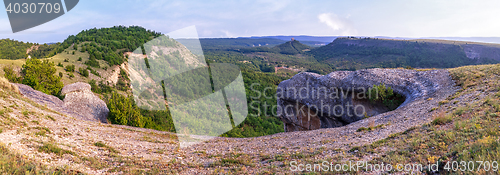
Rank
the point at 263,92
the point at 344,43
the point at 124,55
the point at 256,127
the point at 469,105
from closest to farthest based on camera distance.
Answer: the point at 469,105, the point at 256,127, the point at 124,55, the point at 263,92, the point at 344,43

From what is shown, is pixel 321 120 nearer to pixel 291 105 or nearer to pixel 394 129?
pixel 291 105

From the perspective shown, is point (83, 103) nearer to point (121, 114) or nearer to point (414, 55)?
point (121, 114)

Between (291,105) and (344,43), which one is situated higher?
(344,43)

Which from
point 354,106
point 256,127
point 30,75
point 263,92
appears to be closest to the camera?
point 354,106

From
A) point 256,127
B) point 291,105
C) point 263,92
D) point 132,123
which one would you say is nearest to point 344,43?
point 263,92

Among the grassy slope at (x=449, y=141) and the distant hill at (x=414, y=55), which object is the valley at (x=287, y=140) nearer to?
the grassy slope at (x=449, y=141)

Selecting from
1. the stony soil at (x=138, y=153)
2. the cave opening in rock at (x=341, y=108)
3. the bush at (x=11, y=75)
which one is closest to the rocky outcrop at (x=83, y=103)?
the bush at (x=11, y=75)

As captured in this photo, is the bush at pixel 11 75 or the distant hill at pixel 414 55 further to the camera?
the distant hill at pixel 414 55
